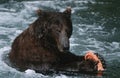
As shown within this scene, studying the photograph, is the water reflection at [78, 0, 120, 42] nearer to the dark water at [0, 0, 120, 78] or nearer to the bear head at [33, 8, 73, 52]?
the dark water at [0, 0, 120, 78]

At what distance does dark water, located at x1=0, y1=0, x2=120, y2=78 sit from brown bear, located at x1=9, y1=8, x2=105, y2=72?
0.17m

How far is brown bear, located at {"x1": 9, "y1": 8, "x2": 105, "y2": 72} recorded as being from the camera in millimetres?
8984

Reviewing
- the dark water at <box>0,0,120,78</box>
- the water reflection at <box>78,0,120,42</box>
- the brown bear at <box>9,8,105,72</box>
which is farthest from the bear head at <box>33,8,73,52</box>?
the water reflection at <box>78,0,120,42</box>

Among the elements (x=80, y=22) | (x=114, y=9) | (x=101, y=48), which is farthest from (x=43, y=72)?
(x=114, y=9)

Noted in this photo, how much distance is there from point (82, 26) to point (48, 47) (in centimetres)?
463

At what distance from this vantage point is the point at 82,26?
13719 millimetres

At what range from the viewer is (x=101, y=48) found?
38.3ft

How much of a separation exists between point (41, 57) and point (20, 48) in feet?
1.45

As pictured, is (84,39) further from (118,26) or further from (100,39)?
(118,26)

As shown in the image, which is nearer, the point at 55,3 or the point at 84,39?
the point at 84,39

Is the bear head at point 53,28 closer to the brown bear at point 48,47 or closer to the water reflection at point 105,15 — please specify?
the brown bear at point 48,47

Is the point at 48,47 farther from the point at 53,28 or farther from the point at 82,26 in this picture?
the point at 82,26


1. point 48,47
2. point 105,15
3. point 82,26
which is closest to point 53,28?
point 48,47

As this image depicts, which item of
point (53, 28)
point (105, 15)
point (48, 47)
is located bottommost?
point (105, 15)
